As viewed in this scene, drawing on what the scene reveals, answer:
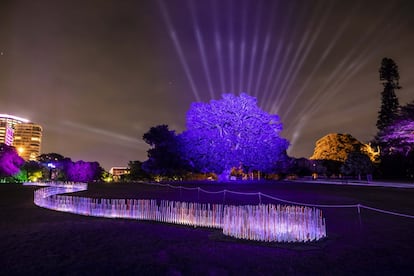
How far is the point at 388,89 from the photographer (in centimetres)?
5566

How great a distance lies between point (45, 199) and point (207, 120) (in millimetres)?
26343

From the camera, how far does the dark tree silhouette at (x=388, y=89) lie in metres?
55.0

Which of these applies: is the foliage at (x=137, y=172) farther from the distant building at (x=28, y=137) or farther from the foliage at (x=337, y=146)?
the distant building at (x=28, y=137)

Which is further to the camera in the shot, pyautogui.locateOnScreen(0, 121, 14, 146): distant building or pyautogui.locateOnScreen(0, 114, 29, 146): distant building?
Answer: pyautogui.locateOnScreen(0, 114, 29, 146): distant building

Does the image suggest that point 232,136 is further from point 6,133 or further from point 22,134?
point 22,134

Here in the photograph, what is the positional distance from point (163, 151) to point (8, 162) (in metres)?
25.2

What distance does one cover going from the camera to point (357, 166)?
4344 centimetres

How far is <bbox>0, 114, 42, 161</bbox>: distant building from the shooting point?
181000 mm

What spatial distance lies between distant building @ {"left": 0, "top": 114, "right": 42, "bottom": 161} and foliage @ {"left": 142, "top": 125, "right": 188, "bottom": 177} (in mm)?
164772

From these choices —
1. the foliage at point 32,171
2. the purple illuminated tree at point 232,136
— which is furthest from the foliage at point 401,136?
the foliage at point 32,171

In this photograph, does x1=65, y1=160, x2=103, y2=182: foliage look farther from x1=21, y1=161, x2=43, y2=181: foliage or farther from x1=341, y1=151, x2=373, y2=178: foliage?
x1=341, y1=151, x2=373, y2=178: foliage

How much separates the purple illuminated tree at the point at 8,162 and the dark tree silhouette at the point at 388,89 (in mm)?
65146

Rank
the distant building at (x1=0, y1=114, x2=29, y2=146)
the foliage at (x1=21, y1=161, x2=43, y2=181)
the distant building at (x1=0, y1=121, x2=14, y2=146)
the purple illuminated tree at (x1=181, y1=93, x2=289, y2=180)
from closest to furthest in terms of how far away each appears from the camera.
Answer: the purple illuminated tree at (x1=181, y1=93, x2=289, y2=180) → the foliage at (x1=21, y1=161, x2=43, y2=181) → the distant building at (x1=0, y1=121, x2=14, y2=146) → the distant building at (x1=0, y1=114, x2=29, y2=146)

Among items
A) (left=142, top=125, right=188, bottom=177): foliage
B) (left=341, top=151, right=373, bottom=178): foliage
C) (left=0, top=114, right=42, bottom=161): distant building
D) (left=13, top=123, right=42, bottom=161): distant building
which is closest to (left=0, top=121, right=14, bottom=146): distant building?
(left=0, top=114, right=42, bottom=161): distant building
